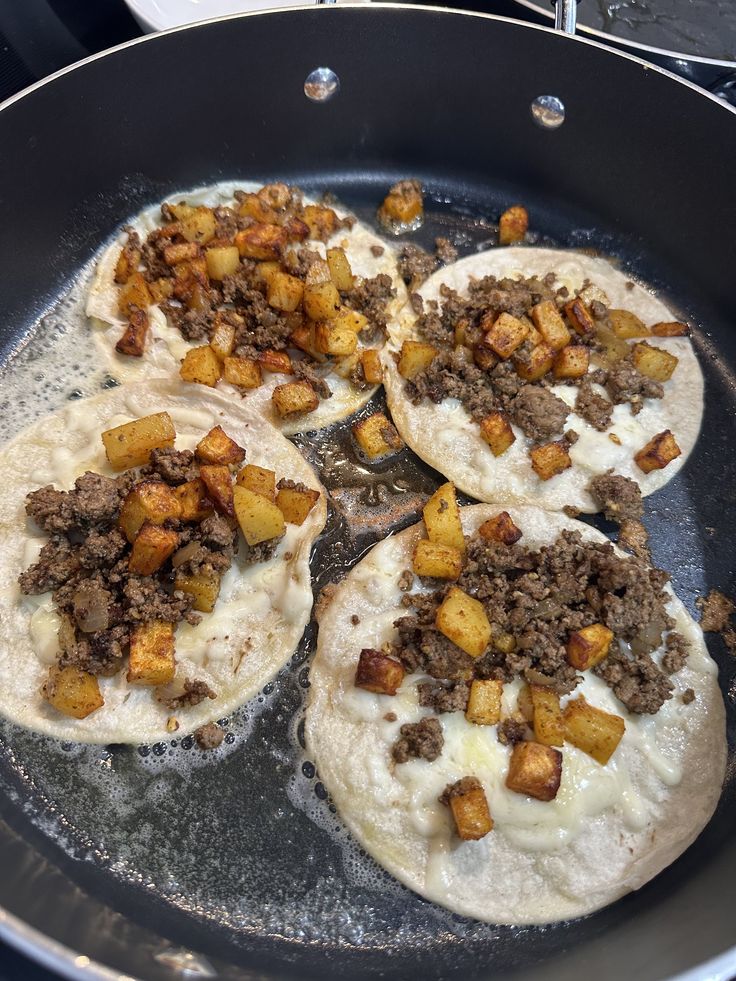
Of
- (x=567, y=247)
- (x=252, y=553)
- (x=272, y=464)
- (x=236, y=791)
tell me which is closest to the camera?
(x=236, y=791)

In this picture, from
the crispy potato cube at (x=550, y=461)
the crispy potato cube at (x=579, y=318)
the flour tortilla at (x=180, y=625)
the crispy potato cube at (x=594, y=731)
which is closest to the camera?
the crispy potato cube at (x=594, y=731)

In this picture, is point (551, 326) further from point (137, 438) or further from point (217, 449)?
point (137, 438)

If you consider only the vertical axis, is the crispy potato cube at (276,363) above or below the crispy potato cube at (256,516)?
above

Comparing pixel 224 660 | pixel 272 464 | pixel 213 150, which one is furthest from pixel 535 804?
pixel 213 150

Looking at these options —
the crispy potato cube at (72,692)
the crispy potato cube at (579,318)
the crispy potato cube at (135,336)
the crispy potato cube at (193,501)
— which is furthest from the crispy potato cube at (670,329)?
the crispy potato cube at (72,692)

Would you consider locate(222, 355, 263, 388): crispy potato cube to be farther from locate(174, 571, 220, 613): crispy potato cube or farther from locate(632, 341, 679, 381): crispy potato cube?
locate(632, 341, 679, 381): crispy potato cube

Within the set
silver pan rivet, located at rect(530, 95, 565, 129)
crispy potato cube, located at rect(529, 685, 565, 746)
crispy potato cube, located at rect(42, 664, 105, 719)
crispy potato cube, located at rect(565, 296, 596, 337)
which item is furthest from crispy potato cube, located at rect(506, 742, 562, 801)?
silver pan rivet, located at rect(530, 95, 565, 129)

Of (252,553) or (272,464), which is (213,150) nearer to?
(272,464)

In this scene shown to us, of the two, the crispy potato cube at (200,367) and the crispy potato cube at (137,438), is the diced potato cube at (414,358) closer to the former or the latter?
the crispy potato cube at (200,367)
